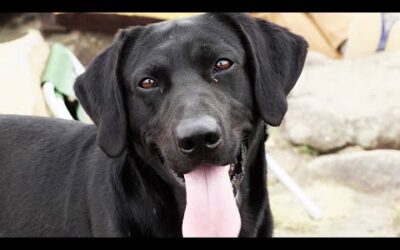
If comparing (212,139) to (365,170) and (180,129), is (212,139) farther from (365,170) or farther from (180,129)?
(365,170)

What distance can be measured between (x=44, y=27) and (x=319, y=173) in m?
3.41

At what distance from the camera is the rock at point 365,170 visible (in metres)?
6.09

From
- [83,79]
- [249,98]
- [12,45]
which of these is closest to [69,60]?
[12,45]

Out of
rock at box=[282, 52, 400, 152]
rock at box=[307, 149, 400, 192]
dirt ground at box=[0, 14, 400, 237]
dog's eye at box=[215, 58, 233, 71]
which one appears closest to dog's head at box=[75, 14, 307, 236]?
dog's eye at box=[215, 58, 233, 71]

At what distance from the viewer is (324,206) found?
5.87 meters

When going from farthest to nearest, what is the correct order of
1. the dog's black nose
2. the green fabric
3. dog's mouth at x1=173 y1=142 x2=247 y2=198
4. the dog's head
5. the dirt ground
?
the green fabric
the dirt ground
dog's mouth at x1=173 y1=142 x2=247 y2=198
the dog's head
the dog's black nose

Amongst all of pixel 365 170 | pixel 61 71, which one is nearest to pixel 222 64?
pixel 61 71

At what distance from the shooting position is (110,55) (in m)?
3.35

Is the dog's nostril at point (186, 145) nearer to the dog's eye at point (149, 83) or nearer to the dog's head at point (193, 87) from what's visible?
the dog's head at point (193, 87)

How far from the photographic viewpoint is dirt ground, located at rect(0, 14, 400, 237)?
5465 mm

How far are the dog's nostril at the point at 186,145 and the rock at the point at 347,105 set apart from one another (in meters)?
3.99

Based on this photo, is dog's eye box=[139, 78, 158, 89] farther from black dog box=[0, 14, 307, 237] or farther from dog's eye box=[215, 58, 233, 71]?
dog's eye box=[215, 58, 233, 71]

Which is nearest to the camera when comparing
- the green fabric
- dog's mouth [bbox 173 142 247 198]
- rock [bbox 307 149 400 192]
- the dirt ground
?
dog's mouth [bbox 173 142 247 198]

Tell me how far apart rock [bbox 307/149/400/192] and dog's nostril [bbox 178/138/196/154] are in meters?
3.52
